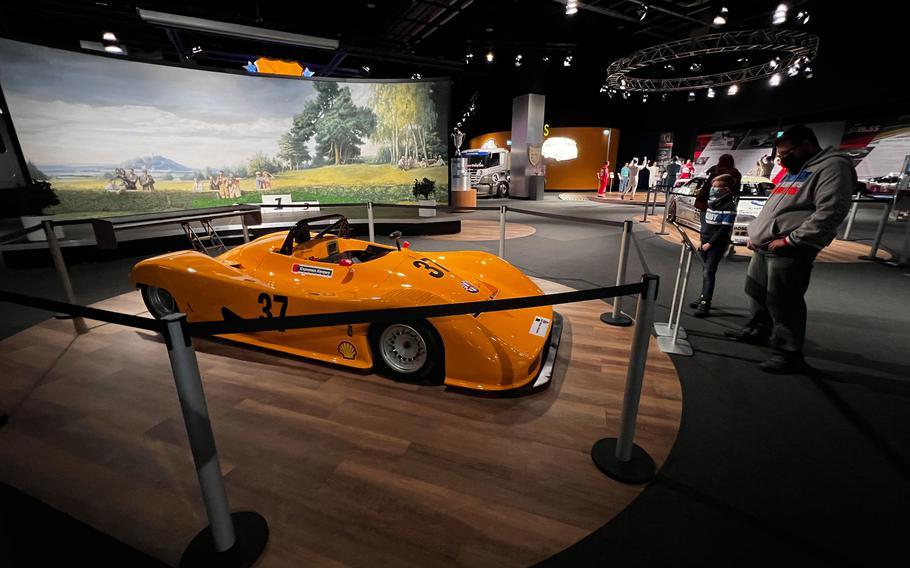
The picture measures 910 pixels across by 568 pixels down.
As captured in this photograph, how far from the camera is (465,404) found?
2611 millimetres

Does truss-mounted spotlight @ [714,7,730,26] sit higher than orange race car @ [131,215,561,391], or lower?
higher

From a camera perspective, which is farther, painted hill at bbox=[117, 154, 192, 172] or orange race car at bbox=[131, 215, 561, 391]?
painted hill at bbox=[117, 154, 192, 172]

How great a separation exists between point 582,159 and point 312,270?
20.6m

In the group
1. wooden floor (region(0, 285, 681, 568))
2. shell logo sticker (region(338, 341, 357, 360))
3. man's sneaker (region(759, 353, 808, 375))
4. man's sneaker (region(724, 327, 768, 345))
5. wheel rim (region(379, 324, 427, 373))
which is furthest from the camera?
man's sneaker (region(724, 327, 768, 345))

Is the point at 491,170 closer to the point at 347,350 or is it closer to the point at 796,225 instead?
the point at 796,225

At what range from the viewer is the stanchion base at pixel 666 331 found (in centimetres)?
371

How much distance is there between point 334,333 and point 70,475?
5.18 ft

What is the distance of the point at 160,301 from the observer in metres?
3.62

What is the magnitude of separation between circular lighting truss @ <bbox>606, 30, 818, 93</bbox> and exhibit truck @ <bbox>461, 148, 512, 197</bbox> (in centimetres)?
505

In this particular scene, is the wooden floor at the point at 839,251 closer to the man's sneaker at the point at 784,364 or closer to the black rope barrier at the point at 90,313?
the man's sneaker at the point at 784,364

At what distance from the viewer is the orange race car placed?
2.61 metres

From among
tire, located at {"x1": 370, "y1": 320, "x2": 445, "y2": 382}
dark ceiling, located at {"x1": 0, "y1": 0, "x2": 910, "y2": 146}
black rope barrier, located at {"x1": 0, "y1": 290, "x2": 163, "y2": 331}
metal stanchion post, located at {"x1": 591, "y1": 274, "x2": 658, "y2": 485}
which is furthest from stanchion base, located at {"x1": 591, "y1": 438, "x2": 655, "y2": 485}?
dark ceiling, located at {"x1": 0, "y1": 0, "x2": 910, "y2": 146}

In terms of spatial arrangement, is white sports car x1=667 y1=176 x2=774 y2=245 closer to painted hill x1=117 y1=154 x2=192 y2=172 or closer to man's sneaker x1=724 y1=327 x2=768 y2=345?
man's sneaker x1=724 y1=327 x2=768 y2=345

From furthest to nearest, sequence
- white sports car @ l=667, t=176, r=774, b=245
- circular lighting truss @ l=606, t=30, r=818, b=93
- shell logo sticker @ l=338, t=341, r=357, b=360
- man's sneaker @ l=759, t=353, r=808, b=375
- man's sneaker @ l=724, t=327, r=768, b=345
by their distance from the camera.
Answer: circular lighting truss @ l=606, t=30, r=818, b=93 < white sports car @ l=667, t=176, r=774, b=245 < man's sneaker @ l=724, t=327, r=768, b=345 < man's sneaker @ l=759, t=353, r=808, b=375 < shell logo sticker @ l=338, t=341, r=357, b=360
